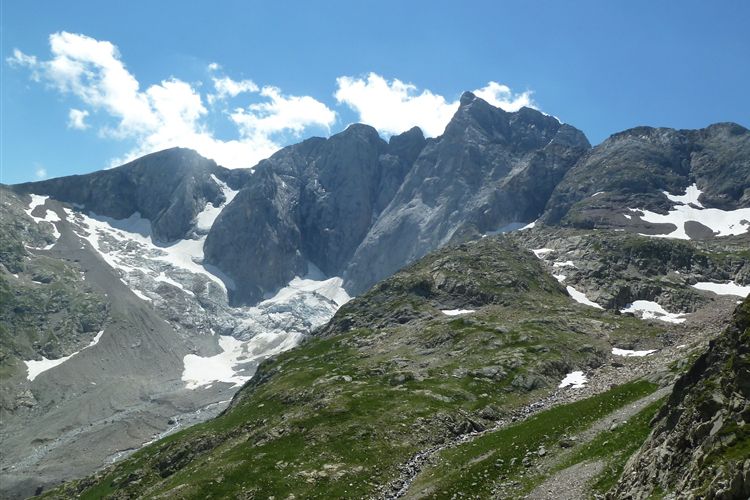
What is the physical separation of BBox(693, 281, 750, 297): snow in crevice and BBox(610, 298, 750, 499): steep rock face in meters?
161

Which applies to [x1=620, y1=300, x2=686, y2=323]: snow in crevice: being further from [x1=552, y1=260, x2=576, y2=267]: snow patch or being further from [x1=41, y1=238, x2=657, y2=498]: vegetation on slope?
[x1=552, y1=260, x2=576, y2=267]: snow patch

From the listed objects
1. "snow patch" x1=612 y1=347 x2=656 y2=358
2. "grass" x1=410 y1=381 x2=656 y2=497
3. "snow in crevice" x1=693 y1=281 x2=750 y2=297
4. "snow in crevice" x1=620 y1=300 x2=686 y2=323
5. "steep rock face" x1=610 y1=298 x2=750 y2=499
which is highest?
"steep rock face" x1=610 y1=298 x2=750 y2=499

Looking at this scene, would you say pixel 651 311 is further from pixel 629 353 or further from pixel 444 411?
pixel 444 411

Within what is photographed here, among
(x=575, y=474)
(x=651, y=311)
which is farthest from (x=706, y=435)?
(x=651, y=311)

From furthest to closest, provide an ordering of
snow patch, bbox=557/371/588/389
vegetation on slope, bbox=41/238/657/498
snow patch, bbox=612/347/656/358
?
snow patch, bbox=612/347/656/358
snow patch, bbox=557/371/588/389
vegetation on slope, bbox=41/238/657/498

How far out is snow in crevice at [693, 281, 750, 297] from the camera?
172 metres

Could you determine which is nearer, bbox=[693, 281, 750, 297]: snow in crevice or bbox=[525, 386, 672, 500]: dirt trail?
bbox=[525, 386, 672, 500]: dirt trail

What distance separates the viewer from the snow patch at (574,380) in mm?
79125

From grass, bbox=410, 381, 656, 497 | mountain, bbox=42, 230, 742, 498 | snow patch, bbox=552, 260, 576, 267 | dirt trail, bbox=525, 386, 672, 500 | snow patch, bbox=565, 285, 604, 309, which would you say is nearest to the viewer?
dirt trail, bbox=525, 386, 672, 500

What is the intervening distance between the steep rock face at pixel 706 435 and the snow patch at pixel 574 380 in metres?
45.8

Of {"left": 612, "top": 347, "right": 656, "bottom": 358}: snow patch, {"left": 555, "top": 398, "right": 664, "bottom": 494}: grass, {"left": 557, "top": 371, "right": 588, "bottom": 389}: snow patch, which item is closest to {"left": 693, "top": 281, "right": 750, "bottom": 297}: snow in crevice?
{"left": 612, "top": 347, "right": 656, "bottom": 358}: snow patch

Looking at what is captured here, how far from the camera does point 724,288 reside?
176750 mm

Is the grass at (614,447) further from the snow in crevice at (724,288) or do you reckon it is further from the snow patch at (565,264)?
the snow patch at (565,264)

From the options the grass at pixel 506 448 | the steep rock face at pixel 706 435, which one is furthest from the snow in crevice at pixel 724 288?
the steep rock face at pixel 706 435
